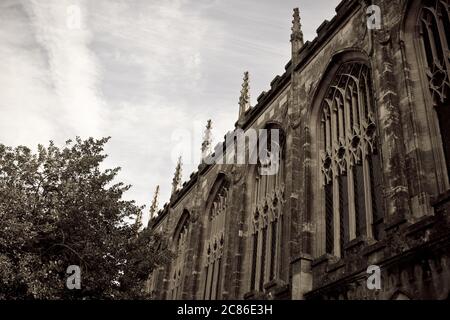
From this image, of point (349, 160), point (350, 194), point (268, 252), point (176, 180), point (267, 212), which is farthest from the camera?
point (176, 180)

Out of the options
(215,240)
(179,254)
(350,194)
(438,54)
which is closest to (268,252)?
(350,194)

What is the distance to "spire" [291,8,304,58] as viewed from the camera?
1873 cm

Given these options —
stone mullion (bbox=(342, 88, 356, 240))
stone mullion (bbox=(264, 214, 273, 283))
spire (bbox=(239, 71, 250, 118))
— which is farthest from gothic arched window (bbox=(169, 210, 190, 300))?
stone mullion (bbox=(342, 88, 356, 240))

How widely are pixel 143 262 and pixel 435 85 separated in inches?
416

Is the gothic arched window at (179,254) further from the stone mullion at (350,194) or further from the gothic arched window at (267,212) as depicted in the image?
the stone mullion at (350,194)

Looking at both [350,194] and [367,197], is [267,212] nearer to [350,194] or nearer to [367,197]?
[350,194]

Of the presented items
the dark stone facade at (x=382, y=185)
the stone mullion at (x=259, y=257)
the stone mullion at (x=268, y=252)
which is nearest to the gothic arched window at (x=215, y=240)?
the dark stone facade at (x=382, y=185)

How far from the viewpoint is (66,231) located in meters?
13.7

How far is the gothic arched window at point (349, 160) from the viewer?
40.2ft

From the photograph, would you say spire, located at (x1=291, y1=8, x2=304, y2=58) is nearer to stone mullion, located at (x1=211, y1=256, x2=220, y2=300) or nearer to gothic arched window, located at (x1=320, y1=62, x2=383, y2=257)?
gothic arched window, located at (x1=320, y1=62, x2=383, y2=257)

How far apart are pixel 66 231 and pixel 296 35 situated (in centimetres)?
1221

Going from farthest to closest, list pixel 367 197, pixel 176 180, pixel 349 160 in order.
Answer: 1. pixel 176 180
2. pixel 349 160
3. pixel 367 197

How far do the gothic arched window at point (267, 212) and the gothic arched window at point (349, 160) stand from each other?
2.74 metres

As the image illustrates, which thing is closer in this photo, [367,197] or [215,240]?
[367,197]
